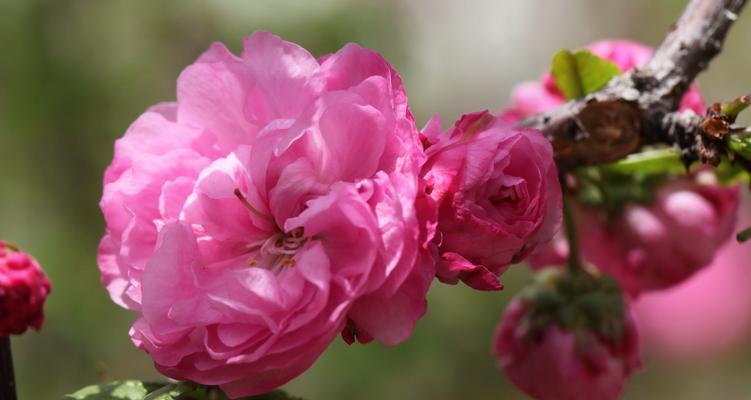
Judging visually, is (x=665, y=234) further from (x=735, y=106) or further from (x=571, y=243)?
(x=735, y=106)

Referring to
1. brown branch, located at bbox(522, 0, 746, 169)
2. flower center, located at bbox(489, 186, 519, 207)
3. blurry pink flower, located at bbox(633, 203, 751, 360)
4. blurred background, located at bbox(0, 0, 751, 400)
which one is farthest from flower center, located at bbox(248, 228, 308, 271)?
blurry pink flower, located at bbox(633, 203, 751, 360)

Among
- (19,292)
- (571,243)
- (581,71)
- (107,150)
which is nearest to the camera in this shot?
(19,292)

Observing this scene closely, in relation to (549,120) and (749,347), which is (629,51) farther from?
(749,347)

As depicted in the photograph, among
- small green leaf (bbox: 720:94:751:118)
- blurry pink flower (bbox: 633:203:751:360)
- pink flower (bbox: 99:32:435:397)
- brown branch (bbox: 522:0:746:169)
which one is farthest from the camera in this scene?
blurry pink flower (bbox: 633:203:751:360)

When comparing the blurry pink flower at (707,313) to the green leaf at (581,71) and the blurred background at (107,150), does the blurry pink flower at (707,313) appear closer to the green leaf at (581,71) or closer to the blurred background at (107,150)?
the blurred background at (107,150)

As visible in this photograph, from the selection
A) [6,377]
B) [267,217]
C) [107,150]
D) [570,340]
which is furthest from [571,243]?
[107,150]

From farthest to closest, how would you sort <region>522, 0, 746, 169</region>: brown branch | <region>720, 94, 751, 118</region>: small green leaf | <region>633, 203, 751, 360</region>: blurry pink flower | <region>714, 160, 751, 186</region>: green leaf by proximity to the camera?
<region>633, 203, 751, 360</region>: blurry pink flower < <region>714, 160, 751, 186</region>: green leaf < <region>522, 0, 746, 169</region>: brown branch < <region>720, 94, 751, 118</region>: small green leaf

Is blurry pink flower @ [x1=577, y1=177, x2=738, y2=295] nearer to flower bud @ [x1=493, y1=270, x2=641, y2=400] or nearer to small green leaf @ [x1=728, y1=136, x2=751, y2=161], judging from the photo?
flower bud @ [x1=493, y1=270, x2=641, y2=400]
